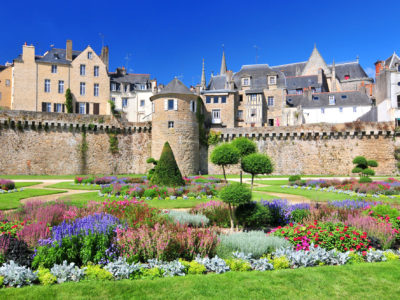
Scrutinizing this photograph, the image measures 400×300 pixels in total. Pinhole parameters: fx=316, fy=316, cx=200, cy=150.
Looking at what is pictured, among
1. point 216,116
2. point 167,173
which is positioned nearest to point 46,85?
point 216,116

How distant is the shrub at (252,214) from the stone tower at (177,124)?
23934mm

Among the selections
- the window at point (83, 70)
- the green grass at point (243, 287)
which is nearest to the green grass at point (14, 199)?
the green grass at point (243, 287)

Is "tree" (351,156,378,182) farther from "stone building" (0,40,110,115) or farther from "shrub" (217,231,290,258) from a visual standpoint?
"stone building" (0,40,110,115)

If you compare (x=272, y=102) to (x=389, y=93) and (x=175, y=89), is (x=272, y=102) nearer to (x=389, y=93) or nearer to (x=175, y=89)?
(x=389, y=93)

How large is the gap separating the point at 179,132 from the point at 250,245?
28101 millimetres

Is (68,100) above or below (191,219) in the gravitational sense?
above

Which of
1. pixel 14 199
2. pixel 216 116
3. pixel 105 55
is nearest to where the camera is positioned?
pixel 14 199

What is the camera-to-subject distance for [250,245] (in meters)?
6.82

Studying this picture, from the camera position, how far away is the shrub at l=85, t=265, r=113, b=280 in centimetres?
553

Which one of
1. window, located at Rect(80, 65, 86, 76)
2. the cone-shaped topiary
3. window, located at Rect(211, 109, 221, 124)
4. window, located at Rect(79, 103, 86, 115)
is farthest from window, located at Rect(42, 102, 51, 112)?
the cone-shaped topiary

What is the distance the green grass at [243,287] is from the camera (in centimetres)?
500

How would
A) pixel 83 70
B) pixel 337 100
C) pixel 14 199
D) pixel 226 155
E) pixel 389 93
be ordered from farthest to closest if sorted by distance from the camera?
pixel 337 100 → pixel 83 70 → pixel 389 93 → pixel 14 199 → pixel 226 155

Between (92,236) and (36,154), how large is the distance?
30.9 m

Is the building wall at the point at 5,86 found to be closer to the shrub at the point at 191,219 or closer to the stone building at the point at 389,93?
the shrub at the point at 191,219
